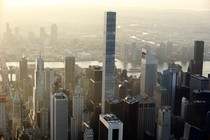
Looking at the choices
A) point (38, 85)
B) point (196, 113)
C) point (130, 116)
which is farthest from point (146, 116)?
point (38, 85)

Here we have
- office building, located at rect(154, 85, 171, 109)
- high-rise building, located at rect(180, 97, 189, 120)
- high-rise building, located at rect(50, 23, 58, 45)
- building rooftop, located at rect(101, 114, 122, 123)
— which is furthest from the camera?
high-rise building, located at rect(50, 23, 58, 45)

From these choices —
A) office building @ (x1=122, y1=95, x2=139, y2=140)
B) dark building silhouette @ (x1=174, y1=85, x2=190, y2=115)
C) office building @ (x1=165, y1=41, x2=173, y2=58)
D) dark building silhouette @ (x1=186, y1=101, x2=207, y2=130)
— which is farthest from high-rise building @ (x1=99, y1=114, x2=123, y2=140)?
office building @ (x1=165, y1=41, x2=173, y2=58)

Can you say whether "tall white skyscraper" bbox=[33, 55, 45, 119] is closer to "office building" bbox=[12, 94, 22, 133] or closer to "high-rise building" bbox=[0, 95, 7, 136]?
"office building" bbox=[12, 94, 22, 133]

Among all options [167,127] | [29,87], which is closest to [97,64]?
[29,87]

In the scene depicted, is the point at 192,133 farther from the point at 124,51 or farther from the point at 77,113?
the point at 124,51

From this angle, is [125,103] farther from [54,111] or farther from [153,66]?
[153,66]

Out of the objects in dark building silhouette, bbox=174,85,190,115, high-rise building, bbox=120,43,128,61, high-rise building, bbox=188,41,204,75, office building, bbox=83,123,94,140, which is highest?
high-rise building, bbox=120,43,128,61
